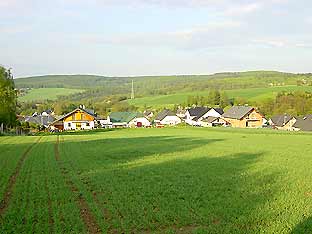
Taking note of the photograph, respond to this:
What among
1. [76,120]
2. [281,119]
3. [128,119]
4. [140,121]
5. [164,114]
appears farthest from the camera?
[164,114]

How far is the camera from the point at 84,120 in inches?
3974

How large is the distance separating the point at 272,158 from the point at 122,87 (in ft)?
562

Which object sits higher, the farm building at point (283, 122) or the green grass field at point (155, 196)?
the green grass field at point (155, 196)

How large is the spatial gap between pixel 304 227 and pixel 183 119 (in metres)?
118

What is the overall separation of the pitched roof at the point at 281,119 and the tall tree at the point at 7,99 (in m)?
62.5

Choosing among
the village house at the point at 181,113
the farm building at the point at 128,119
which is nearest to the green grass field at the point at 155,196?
the farm building at the point at 128,119

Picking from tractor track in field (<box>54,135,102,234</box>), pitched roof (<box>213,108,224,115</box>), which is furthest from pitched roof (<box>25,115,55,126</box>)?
tractor track in field (<box>54,135,102,234</box>)

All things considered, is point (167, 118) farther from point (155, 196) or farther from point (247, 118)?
point (155, 196)

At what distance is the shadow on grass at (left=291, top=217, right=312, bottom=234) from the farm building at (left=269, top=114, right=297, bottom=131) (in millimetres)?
92153

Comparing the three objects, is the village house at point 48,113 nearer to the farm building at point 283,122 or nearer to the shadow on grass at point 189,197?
the farm building at point 283,122

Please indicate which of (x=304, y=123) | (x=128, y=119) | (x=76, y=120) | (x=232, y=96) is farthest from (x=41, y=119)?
(x=304, y=123)

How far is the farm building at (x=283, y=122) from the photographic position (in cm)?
10272

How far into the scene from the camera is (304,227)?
11.3 m

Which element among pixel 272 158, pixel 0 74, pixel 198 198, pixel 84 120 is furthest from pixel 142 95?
pixel 198 198
